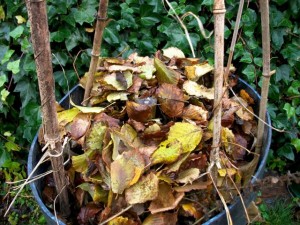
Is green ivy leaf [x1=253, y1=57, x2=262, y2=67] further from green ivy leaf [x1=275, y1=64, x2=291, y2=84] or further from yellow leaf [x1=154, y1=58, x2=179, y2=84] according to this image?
yellow leaf [x1=154, y1=58, x2=179, y2=84]

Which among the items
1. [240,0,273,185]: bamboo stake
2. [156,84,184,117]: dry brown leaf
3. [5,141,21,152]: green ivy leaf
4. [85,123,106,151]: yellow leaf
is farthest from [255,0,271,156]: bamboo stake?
[5,141,21,152]: green ivy leaf

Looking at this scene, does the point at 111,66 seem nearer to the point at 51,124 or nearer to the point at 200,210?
the point at 51,124

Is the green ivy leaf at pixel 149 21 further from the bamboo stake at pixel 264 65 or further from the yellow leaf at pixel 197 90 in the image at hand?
the bamboo stake at pixel 264 65

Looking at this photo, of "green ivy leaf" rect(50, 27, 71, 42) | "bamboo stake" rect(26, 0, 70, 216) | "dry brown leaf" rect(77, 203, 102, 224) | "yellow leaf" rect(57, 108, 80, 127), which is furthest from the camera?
"green ivy leaf" rect(50, 27, 71, 42)

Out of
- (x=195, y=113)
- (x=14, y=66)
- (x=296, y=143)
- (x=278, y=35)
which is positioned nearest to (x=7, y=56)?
(x=14, y=66)

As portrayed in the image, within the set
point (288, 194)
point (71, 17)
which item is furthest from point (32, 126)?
point (288, 194)

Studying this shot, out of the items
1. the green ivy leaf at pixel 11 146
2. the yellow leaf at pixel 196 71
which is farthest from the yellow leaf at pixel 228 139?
the green ivy leaf at pixel 11 146

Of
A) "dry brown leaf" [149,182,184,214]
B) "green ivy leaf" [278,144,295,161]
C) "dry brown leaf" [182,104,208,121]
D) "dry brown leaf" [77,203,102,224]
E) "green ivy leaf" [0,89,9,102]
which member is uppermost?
"dry brown leaf" [182,104,208,121]

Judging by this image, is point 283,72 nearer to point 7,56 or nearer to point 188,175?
point 188,175
